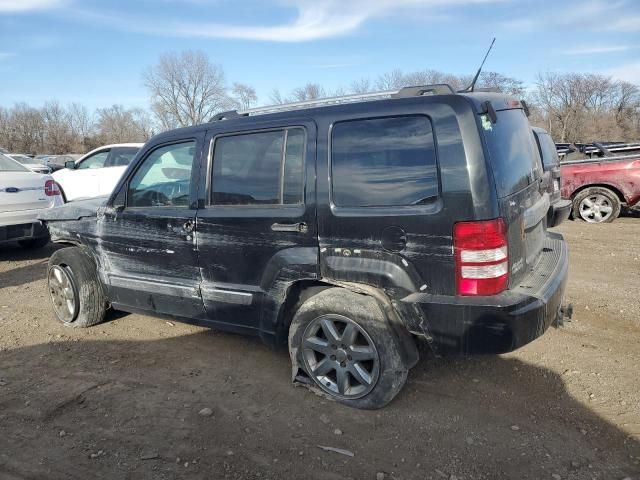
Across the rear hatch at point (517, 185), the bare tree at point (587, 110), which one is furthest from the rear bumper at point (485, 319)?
the bare tree at point (587, 110)

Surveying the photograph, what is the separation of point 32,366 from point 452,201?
138 inches

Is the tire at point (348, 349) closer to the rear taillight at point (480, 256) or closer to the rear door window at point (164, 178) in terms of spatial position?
the rear taillight at point (480, 256)

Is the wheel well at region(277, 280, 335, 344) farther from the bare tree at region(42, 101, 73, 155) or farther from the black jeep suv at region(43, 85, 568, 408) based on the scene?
the bare tree at region(42, 101, 73, 155)

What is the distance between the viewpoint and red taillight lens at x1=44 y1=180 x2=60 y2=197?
7.18m

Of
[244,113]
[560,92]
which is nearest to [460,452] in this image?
[244,113]

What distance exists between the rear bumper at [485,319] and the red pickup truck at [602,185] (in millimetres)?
7656

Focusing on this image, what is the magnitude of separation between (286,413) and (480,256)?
1565mm

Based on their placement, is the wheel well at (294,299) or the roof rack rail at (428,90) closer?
the roof rack rail at (428,90)

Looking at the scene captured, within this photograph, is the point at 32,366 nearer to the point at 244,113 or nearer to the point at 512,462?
the point at 244,113

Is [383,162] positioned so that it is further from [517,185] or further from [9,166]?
[9,166]

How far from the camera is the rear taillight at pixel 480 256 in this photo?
8.34 ft

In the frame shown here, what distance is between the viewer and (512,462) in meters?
2.50

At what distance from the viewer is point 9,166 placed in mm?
7254

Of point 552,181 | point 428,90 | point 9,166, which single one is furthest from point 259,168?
point 9,166
